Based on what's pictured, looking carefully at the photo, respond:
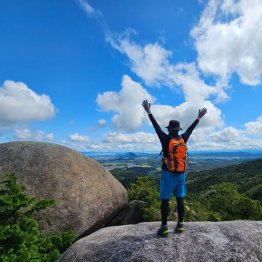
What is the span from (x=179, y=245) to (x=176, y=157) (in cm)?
271

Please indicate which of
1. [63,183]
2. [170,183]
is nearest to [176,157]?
[170,183]

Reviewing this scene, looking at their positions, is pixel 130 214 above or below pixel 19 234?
below

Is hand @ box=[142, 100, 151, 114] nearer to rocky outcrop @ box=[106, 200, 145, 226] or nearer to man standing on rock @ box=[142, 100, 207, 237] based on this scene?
man standing on rock @ box=[142, 100, 207, 237]

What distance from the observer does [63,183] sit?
682 inches

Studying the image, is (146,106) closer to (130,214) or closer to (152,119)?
(152,119)

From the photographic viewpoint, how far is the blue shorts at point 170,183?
9.98 m

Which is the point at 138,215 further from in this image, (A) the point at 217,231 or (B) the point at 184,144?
(B) the point at 184,144

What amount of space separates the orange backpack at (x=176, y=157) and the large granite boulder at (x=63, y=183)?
8.85m

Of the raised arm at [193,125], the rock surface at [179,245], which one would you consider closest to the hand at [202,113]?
the raised arm at [193,125]

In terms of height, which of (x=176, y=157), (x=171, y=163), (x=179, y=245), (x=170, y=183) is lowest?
(x=179, y=245)

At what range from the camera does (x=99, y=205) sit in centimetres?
1823

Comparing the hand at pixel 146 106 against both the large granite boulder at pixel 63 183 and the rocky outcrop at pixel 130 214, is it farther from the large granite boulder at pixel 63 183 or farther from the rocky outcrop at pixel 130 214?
the rocky outcrop at pixel 130 214

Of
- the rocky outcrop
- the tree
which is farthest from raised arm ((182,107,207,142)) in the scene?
the rocky outcrop

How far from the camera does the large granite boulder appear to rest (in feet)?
54.9
